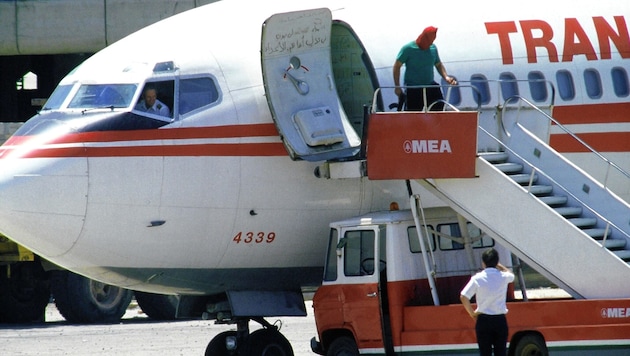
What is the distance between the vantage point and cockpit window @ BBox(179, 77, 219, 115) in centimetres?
1728

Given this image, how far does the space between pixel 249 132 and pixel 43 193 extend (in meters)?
2.72

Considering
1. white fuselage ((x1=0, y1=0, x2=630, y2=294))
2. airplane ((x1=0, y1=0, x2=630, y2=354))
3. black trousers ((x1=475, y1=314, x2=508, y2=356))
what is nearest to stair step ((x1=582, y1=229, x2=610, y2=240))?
airplane ((x1=0, y1=0, x2=630, y2=354))

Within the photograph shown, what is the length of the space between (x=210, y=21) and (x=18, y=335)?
34.9 ft

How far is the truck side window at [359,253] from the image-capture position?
1723 centimetres

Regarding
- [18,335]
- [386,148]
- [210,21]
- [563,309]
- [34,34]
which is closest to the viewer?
[563,309]

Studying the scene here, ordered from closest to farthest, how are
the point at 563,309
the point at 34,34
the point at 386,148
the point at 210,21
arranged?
the point at 563,309 < the point at 386,148 < the point at 210,21 < the point at 34,34

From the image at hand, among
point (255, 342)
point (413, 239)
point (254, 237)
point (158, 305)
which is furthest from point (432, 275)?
point (158, 305)

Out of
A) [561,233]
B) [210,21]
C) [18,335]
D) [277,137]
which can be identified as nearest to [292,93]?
[277,137]

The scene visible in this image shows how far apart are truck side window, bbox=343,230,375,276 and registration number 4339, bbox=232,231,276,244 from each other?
1.05 meters

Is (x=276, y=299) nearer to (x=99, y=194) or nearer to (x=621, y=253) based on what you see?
(x=99, y=194)

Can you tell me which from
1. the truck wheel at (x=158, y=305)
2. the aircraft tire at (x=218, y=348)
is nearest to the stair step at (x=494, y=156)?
the aircraft tire at (x=218, y=348)

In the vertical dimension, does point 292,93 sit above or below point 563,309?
above

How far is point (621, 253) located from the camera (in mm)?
16641

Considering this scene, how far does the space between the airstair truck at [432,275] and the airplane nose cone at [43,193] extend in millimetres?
3354
